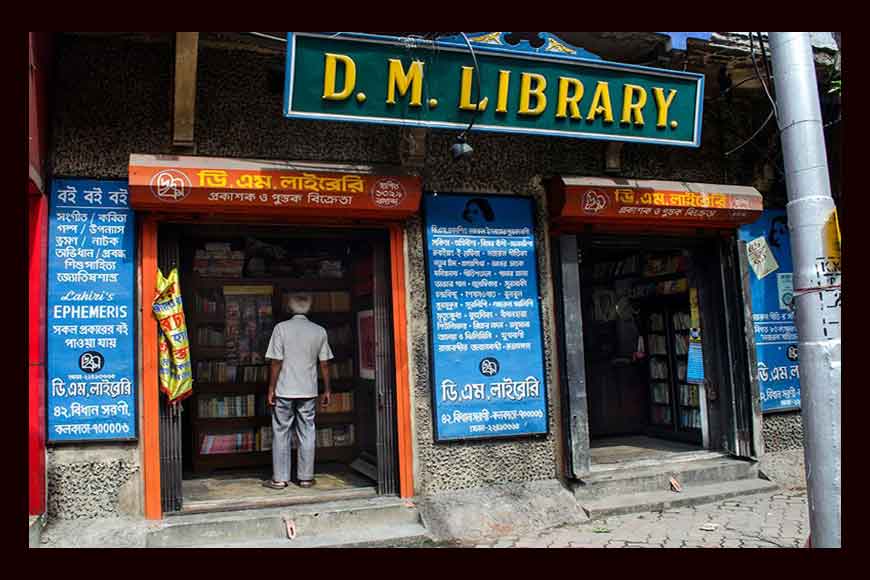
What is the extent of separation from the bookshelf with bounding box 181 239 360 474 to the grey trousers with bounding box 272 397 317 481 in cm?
116

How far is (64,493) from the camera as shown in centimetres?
542

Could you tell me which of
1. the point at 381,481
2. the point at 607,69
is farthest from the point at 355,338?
the point at 607,69

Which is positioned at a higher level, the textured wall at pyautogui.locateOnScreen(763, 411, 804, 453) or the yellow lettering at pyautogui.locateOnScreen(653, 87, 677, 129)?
the yellow lettering at pyautogui.locateOnScreen(653, 87, 677, 129)

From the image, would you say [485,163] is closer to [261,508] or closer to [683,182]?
[683,182]

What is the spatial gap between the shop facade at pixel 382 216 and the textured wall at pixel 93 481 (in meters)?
0.01

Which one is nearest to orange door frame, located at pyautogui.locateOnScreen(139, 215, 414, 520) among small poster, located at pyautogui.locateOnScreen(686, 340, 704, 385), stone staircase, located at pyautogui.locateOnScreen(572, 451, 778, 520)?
stone staircase, located at pyautogui.locateOnScreen(572, 451, 778, 520)

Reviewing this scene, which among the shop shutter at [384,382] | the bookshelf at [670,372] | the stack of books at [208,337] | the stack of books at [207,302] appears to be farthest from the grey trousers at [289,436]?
the bookshelf at [670,372]

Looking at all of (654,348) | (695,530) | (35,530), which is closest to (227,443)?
(35,530)

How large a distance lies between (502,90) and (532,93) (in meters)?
0.28

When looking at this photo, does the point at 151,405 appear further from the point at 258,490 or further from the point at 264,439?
the point at 264,439

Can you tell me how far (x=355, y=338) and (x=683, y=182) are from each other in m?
3.78

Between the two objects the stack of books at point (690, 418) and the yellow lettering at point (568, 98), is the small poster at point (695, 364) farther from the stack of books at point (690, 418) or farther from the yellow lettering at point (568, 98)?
the yellow lettering at point (568, 98)

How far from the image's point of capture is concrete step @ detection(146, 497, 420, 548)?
5445 millimetres

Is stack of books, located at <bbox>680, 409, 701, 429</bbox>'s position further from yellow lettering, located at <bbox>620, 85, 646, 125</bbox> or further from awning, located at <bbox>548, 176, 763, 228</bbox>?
yellow lettering, located at <bbox>620, 85, 646, 125</bbox>
